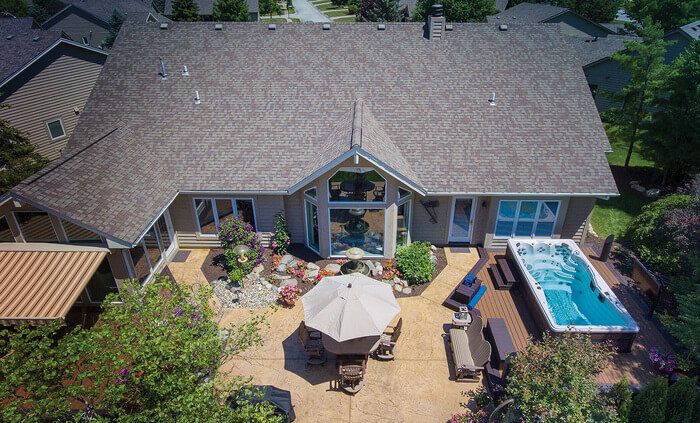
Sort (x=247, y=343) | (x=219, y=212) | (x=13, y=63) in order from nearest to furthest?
1. (x=247, y=343)
2. (x=219, y=212)
3. (x=13, y=63)

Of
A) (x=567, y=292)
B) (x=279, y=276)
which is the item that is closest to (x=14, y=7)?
(x=279, y=276)

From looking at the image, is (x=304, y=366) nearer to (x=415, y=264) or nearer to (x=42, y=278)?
(x=415, y=264)

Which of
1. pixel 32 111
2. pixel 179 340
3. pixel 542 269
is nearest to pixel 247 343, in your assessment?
pixel 179 340

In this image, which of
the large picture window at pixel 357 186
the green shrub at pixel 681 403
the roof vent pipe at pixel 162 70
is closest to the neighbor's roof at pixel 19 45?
the roof vent pipe at pixel 162 70

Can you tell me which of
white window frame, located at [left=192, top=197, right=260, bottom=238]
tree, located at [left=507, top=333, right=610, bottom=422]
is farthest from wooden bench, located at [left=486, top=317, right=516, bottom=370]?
white window frame, located at [left=192, top=197, right=260, bottom=238]

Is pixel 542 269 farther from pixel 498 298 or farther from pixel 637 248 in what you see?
pixel 637 248

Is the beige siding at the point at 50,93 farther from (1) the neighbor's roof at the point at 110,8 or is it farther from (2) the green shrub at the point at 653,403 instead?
(2) the green shrub at the point at 653,403
